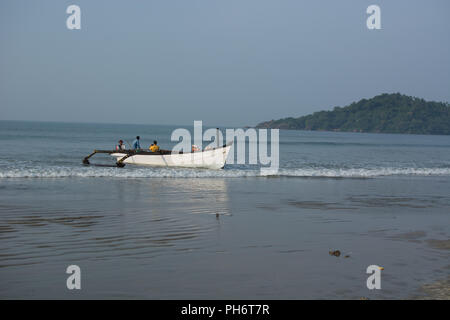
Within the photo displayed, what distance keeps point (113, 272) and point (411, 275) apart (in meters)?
4.56

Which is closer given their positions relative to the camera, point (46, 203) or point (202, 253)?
point (202, 253)

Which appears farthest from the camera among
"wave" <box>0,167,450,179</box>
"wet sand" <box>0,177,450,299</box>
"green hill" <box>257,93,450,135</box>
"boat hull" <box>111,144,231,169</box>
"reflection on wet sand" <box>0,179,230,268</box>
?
"green hill" <box>257,93,450,135</box>

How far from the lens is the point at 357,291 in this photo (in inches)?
256

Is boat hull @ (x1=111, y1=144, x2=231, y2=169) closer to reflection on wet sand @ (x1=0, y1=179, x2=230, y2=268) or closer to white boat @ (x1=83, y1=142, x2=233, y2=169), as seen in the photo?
white boat @ (x1=83, y1=142, x2=233, y2=169)

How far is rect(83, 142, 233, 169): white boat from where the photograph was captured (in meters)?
26.0

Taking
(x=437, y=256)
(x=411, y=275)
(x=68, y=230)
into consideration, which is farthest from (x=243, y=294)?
(x=68, y=230)

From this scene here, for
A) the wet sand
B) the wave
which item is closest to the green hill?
the wave

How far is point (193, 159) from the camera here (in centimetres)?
2627

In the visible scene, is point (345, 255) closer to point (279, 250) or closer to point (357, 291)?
point (279, 250)

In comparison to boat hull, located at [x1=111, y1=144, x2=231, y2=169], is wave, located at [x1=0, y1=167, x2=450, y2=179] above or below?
below

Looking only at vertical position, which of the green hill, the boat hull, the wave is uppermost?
the green hill

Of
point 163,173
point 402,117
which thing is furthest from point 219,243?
point 402,117

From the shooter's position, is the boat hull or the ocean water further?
the boat hull
